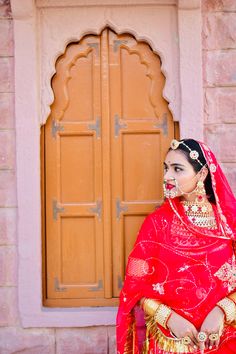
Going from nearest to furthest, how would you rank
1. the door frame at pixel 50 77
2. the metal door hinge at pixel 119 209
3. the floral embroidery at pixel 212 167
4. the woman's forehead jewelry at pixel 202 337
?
the woman's forehead jewelry at pixel 202 337 → the floral embroidery at pixel 212 167 → the door frame at pixel 50 77 → the metal door hinge at pixel 119 209

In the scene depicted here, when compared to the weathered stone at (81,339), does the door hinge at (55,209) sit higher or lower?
higher

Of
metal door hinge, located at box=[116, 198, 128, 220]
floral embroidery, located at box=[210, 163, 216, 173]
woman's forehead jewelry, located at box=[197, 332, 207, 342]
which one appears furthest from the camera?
metal door hinge, located at box=[116, 198, 128, 220]

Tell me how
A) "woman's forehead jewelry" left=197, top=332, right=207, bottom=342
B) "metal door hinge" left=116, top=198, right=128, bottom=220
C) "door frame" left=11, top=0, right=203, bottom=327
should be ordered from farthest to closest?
"metal door hinge" left=116, top=198, right=128, bottom=220, "door frame" left=11, top=0, right=203, bottom=327, "woman's forehead jewelry" left=197, top=332, right=207, bottom=342

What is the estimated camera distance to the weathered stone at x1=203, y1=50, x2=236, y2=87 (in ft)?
10.9

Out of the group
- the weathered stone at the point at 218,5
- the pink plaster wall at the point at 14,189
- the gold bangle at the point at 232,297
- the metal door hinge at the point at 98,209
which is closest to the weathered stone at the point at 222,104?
the pink plaster wall at the point at 14,189

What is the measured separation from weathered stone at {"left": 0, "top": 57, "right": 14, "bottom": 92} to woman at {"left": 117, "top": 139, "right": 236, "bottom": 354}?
131cm

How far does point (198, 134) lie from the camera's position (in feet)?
10.7

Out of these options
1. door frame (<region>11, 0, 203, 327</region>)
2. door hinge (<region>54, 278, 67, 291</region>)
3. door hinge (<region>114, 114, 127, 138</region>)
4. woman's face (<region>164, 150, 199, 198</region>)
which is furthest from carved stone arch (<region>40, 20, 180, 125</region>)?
door hinge (<region>54, 278, 67, 291</region>)

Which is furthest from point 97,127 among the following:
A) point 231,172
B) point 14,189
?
point 231,172

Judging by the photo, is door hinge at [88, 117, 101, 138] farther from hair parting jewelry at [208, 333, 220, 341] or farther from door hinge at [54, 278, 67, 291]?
hair parting jewelry at [208, 333, 220, 341]

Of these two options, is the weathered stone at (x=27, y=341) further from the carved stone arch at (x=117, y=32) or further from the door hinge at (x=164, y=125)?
the door hinge at (x=164, y=125)

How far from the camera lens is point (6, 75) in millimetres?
3324

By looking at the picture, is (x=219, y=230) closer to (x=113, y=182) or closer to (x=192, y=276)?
(x=192, y=276)

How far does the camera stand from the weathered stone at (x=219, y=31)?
331 centimetres
